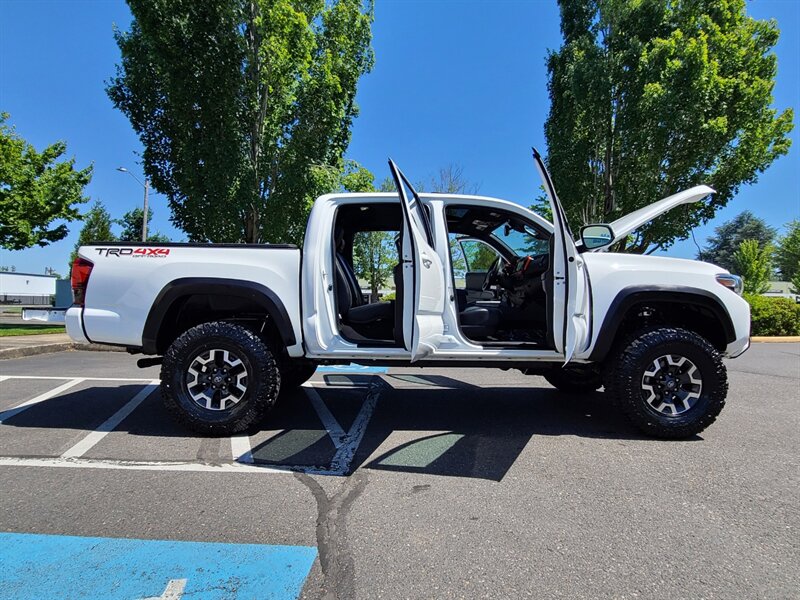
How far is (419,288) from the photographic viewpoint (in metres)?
3.57

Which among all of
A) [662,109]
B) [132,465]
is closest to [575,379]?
[132,465]

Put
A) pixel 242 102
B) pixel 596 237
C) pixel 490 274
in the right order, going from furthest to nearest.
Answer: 1. pixel 242 102
2. pixel 490 274
3. pixel 596 237

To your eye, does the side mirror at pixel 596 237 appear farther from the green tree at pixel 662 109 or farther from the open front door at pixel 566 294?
the green tree at pixel 662 109

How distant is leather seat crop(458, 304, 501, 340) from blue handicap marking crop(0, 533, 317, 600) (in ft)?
7.89

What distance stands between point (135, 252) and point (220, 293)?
32.2 inches

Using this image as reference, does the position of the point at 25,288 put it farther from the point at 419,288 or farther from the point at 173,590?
the point at 173,590

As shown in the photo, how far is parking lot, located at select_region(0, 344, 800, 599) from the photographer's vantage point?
6.72 ft

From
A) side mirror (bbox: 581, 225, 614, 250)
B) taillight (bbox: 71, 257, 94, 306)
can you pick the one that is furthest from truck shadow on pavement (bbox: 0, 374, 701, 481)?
side mirror (bbox: 581, 225, 614, 250)

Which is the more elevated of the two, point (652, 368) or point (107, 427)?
point (652, 368)

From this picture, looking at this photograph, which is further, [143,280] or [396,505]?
[143,280]

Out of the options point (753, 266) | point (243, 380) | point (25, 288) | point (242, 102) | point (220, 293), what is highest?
point (242, 102)

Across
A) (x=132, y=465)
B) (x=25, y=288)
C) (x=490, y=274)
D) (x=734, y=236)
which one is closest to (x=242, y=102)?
(x=490, y=274)

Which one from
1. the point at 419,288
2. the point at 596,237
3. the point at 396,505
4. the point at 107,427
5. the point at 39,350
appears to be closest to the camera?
the point at 396,505

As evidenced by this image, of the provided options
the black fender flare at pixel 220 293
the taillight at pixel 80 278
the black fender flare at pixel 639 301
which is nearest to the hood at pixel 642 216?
the black fender flare at pixel 639 301
